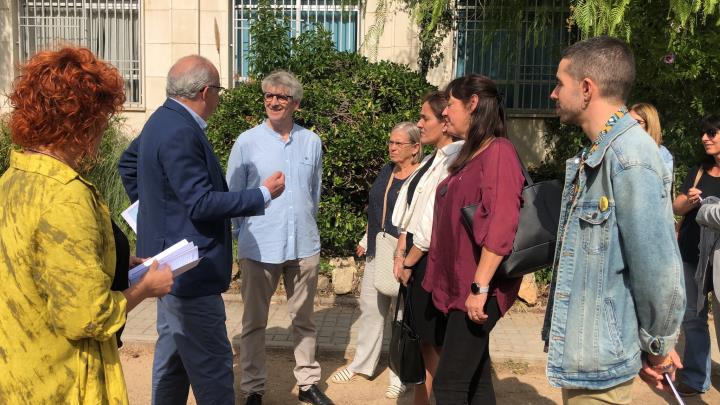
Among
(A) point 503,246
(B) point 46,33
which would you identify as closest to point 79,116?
(A) point 503,246

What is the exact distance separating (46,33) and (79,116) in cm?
880

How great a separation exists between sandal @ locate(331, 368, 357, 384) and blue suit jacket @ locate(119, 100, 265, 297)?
1.92 meters

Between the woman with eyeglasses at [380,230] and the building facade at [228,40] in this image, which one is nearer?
the woman with eyeglasses at [380,230]

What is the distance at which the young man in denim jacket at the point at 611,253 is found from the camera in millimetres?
2303

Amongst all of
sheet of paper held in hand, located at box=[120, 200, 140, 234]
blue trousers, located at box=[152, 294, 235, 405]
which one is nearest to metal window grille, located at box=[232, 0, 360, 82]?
sheet of paper held in hand, located at box=[120, 200, 140, 234]

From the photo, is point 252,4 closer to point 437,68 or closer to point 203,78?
point 437,68

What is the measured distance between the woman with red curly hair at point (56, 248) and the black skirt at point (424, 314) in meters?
1.80

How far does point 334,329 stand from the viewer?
609 centimetres

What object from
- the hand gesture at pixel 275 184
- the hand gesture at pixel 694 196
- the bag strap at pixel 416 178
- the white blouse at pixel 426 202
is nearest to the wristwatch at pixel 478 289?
the white blouse at pixel 426 202

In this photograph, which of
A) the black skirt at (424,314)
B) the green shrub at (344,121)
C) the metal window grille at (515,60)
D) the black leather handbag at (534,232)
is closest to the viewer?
the black leather handbag at (534,232)

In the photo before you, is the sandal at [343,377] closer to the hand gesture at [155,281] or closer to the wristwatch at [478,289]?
the wristwatch at [478,289]

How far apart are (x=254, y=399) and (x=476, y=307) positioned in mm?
2022

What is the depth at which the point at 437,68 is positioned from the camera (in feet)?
30.7

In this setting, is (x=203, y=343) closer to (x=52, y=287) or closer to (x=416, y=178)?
(x=52, y=287)
